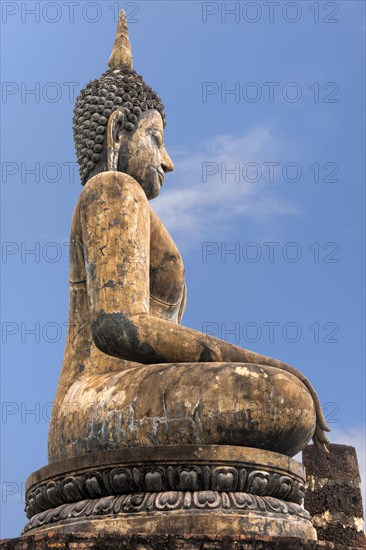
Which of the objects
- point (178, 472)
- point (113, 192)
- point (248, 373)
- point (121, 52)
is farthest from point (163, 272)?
point (121, 52)

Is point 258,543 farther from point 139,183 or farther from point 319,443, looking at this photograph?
point 139,183

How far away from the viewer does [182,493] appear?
19.6 feet

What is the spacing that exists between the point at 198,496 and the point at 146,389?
789 mm

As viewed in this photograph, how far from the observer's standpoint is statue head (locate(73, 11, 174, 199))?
25.8 feet

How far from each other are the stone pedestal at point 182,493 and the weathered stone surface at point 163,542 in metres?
0.16

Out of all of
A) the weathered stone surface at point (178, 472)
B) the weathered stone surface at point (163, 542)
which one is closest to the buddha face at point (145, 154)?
the weathered stone surface at point (178, 472)

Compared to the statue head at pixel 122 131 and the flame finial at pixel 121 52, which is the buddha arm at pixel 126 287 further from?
the flame finial at pixel 121 52

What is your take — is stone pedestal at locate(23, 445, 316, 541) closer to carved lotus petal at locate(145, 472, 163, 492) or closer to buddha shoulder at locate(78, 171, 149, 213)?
carved lotus petal at locate(145, 472, 163, 492)

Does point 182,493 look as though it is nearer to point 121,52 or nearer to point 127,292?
point 127,292

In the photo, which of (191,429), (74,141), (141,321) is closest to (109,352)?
(141,321)

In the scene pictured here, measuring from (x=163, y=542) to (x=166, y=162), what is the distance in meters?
3.63

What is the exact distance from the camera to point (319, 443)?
7.02 meters

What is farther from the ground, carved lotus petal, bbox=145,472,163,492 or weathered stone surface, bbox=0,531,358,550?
carved lotus petal, bbox=145,472,163,492

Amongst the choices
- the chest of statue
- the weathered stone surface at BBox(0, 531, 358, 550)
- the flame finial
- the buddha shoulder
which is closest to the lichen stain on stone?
the weathered stone surface at BBox(0, 531, 358, 550)
